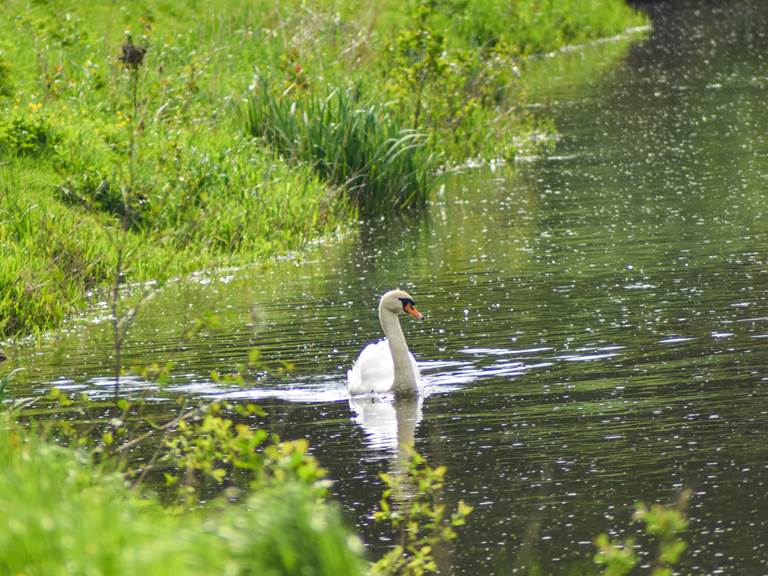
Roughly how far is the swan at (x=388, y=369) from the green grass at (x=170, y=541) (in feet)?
21.8

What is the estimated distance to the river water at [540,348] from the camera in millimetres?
9109

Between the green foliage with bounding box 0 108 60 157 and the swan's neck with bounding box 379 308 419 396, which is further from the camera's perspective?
the green foliage with bounding box 0 108 60 157

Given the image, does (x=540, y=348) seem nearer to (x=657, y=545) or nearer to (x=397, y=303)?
(x=397, y=303)

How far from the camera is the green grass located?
5047 millimetres

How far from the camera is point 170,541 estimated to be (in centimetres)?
505

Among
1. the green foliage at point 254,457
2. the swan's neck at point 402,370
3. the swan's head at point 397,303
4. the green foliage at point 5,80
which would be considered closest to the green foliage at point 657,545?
the green foliage at point 254,457

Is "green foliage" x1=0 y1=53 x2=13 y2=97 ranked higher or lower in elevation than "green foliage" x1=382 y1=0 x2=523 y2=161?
higher

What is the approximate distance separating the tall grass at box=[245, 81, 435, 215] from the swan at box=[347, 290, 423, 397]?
8616 millimetres

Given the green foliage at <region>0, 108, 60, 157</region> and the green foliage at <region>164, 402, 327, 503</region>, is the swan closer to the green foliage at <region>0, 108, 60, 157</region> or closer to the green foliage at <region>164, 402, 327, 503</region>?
the green foliage at <region>164, 402, 327, 503</region>

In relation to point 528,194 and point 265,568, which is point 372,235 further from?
point 265,568

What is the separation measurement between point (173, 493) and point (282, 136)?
42.5 ft

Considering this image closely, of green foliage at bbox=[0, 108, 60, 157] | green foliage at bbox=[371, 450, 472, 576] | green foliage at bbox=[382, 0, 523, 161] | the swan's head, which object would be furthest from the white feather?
green foliage at bbox=[382, 0, 523, 161]

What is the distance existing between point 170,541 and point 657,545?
387cm

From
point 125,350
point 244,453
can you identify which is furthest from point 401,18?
point 244,453
